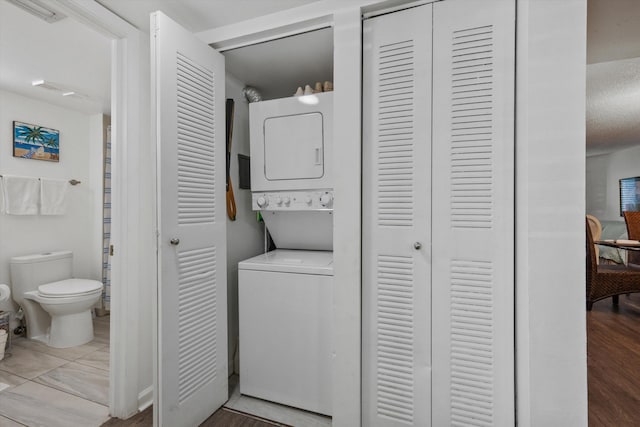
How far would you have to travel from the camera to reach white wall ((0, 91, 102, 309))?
2.91 meters

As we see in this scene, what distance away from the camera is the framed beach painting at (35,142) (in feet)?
9.70

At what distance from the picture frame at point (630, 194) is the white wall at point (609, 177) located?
0.14m

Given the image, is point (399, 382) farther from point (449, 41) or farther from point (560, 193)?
point (449, 41)

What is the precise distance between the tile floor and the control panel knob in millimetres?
1745

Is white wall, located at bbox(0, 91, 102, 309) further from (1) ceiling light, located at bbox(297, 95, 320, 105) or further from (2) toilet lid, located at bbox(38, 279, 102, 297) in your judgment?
(1) ceiling light, located at bbox(297, 95, 320, 105)

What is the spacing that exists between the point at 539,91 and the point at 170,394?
210cm

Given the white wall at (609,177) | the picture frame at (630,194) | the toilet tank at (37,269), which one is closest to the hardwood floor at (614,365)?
the picture frame at (630,194)

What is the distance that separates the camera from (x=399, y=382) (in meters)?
1.55

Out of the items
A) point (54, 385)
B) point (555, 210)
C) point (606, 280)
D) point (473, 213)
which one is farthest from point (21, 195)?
point (606, 280)

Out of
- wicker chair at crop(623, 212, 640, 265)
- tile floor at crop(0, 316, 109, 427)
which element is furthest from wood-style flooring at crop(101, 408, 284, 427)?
wicker chair at crop(623, 212, 640, 265)

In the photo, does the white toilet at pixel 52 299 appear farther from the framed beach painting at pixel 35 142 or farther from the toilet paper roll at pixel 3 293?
the framed beach painting at pixel 35 142

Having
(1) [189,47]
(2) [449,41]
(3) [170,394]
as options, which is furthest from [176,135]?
(2) [449,41]

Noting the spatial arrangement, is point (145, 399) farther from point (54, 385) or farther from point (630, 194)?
point (630, 194)

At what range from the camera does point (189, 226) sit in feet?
5.47
